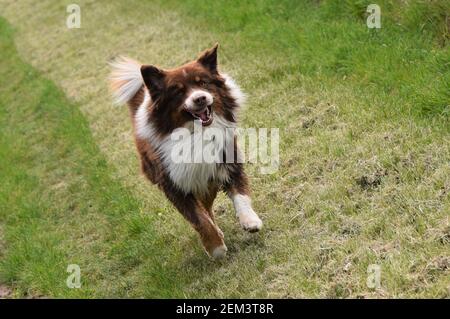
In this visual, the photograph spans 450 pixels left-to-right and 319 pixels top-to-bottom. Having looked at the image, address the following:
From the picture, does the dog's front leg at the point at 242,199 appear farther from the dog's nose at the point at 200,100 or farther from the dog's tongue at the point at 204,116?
the dog's nose at the point at 200,100

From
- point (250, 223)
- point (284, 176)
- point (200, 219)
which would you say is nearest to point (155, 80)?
point (200, 219)

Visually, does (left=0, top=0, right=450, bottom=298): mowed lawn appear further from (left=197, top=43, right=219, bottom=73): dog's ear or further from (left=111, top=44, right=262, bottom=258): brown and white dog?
(left=197, top=43, right=219, bottom=73): dog's ear

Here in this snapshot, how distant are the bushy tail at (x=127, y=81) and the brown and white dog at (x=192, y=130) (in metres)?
0.50

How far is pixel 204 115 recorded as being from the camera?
15.9 feet

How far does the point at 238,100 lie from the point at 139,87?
1091 mm

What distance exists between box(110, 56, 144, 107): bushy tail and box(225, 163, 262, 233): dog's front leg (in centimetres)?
123

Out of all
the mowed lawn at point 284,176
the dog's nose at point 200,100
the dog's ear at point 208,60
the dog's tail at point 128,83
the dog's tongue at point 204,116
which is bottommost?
the mowed lawn at point 284,176

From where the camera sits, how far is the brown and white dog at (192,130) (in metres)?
4.87

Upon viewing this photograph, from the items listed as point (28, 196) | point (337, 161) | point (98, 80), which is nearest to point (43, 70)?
point (98, 80)

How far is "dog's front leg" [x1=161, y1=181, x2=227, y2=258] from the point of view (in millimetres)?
4941

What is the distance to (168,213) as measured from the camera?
20.4 feet

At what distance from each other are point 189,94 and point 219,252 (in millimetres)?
1176

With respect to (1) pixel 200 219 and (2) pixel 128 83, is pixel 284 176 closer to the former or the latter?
(1) pixel 200 219

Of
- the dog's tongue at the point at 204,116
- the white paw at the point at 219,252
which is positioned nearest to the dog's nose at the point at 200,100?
the dog's tongue at the point at 204,116
